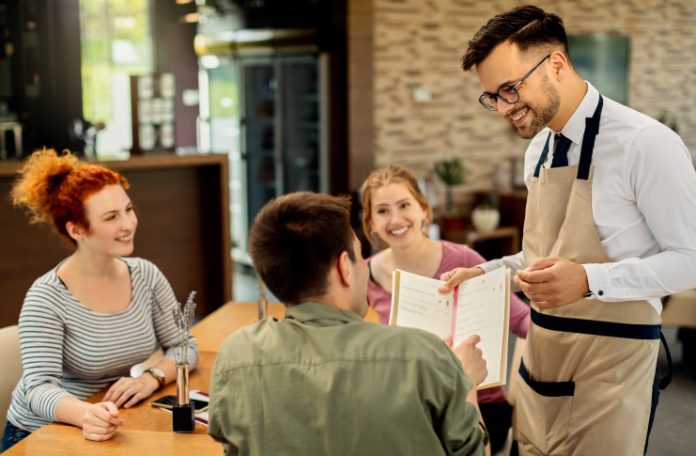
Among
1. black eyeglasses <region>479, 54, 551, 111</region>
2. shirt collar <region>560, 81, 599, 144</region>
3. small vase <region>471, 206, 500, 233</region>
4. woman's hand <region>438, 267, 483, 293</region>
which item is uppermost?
black eyeglasses <region>479, 54, 551, 111</region>

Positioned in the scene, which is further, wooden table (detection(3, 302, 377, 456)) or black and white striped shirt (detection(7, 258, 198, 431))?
black and white striped shirt (detection(7, 258, 198, 431))

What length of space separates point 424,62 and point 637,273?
4.97 meters

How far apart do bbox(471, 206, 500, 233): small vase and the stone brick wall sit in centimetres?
46

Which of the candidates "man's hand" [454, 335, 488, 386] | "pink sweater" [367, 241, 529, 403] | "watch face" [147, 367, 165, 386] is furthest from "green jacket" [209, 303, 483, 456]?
"pink sweater" [367, 241, 529, 403]

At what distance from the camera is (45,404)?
2.03 m

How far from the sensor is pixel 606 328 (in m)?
1.84

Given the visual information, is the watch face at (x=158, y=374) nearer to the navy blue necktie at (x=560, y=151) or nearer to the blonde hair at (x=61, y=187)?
the blonde hair at (x=61, y=187)

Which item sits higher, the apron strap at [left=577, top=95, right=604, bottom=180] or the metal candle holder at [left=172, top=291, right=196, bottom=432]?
the apron strap at [left=577, top=95, right=604, bottom=180]

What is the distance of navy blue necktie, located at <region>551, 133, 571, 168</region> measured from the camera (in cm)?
192

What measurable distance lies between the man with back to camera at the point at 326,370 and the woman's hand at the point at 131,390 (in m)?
0.78

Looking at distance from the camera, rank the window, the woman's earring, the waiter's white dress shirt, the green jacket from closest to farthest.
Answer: the green jacket → the waiter's white dress shirt → the woman's earring → the window

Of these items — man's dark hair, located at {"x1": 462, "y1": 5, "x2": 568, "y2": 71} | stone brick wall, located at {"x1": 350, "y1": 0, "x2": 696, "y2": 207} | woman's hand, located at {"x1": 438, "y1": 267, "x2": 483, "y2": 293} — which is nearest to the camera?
man's dark hair, located at {"x1": 462, "y1": 5, "x2": 568, "y2": 71}

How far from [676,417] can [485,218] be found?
265 cm

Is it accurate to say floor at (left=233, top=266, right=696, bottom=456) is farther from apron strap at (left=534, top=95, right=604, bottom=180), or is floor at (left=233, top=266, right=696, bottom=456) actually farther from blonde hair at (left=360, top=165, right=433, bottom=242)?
apron strap at (left=534, top=95, right=604, bottom=180)
